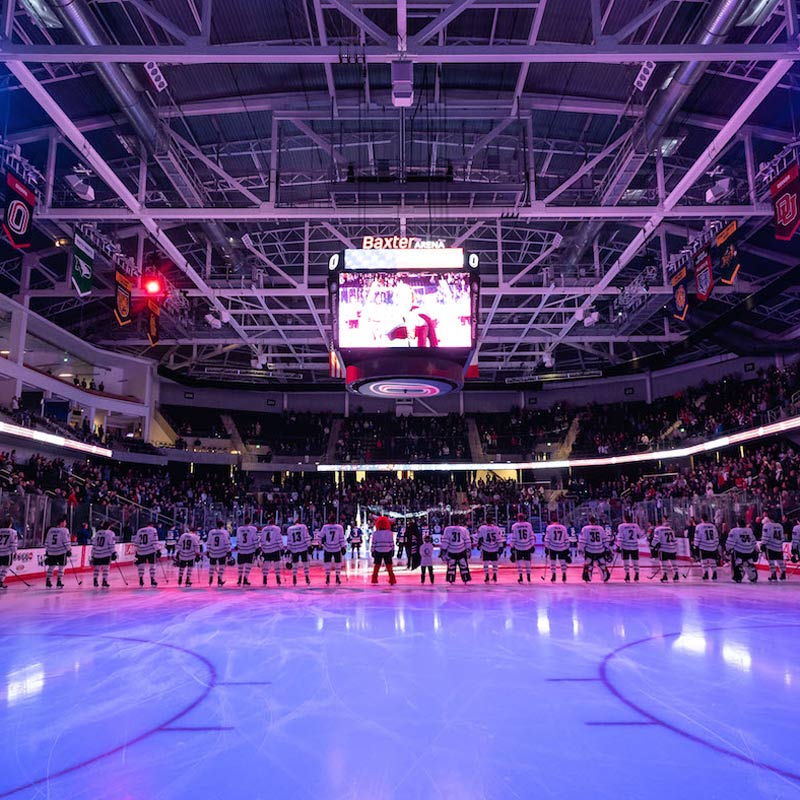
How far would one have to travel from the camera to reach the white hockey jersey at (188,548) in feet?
47.3

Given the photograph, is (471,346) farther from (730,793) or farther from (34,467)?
(34,467)

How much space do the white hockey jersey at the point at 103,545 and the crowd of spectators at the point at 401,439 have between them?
2616 cm

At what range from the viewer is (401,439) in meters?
42.2

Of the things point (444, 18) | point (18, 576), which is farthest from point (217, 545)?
point (444, 18)

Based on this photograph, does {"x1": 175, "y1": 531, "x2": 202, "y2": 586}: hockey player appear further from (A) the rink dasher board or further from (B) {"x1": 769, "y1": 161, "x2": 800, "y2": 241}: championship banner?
Answer: (B) {"x1": 769, "y1": 161, "x2": 800, "y2": 241}: championship banner

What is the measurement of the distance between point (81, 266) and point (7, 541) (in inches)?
255

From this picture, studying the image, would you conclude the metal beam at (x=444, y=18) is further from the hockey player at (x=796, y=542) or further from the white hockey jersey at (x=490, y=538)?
the hockey player at (x=796, y=542)

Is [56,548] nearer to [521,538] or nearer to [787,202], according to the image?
[521,538]

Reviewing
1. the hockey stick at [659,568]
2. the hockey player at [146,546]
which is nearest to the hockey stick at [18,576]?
the hockey player at [146,546]

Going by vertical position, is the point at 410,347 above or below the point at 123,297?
below

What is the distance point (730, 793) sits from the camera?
3295 millimetres

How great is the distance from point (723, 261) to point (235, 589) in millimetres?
13706

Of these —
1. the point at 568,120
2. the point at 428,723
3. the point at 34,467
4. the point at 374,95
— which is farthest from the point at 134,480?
the point at 428,723

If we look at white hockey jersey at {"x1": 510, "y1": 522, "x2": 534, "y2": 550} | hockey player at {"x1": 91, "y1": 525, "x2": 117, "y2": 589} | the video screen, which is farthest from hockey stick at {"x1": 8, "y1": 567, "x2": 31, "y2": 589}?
white hockey jersey at {"x1": 510, "y1": 522, "x2": 534, "y2": 550}
